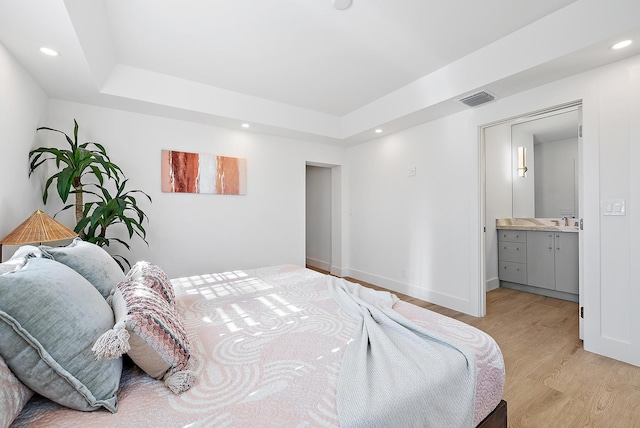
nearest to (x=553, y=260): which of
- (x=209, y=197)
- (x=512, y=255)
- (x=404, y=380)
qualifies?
(x=512, y=255)

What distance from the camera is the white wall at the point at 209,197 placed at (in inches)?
123

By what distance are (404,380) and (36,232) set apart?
2.53 metres

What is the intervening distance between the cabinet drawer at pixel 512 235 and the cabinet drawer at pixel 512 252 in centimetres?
6

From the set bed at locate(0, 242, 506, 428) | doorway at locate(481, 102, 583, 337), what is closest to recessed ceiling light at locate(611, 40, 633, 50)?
doorway at locate(481, 102, 583, 337)

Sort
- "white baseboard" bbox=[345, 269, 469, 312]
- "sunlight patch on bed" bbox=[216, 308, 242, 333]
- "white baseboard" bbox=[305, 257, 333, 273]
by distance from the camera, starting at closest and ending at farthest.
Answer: "sunlight patch on bed" bbox=[216, 308, 242, 333], "white baseboard" bbox=[345, 269, 469, 312], "white baseboard" bbox=[305, 257, 333, 273]

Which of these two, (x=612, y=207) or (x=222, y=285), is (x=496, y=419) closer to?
(x=222, y=285)

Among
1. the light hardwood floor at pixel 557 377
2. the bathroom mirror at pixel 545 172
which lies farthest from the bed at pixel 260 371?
the bathroom mirror at pixel 545 172

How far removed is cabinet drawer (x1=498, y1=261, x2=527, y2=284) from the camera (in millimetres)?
4004

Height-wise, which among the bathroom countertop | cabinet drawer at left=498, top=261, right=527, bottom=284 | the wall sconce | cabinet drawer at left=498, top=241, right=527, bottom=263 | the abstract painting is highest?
the wall sconce

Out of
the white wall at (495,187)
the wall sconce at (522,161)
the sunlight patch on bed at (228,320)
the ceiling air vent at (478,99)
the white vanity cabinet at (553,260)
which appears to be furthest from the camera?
the wall sconce at (522,161)

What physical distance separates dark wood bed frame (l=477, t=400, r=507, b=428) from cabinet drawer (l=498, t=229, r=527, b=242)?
3558 millimetres

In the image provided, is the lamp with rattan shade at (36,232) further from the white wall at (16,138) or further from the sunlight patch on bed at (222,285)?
the sunlight patch on bed at (222,285)

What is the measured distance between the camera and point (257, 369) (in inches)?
40.2

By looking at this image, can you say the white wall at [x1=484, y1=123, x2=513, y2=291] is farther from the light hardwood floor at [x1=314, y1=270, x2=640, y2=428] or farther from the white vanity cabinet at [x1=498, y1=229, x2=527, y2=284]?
the light hardwood floor at [x1=314, y1=270, x2=640, y2=428]
